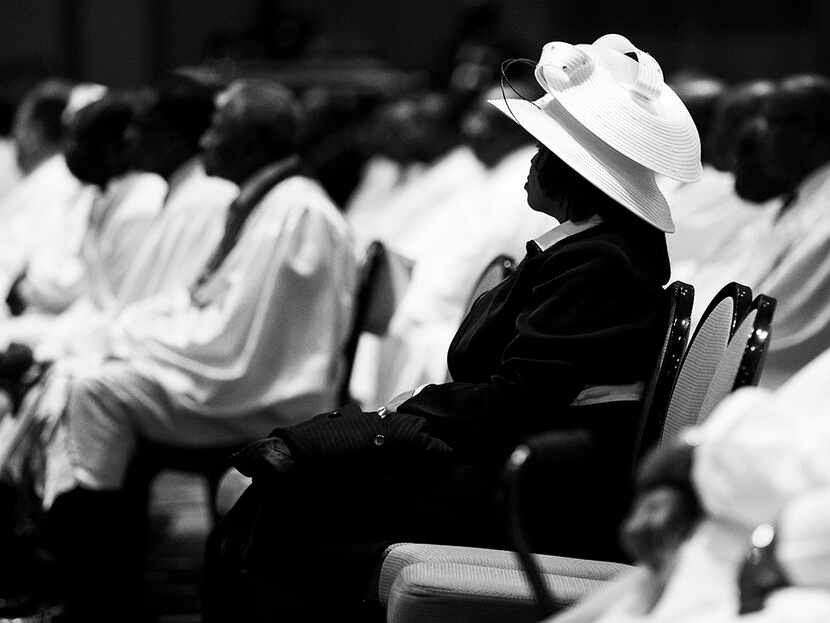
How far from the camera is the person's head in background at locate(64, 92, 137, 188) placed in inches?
187

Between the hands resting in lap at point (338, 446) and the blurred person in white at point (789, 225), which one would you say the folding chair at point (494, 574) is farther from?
the blurred person in white at point (789, 225)

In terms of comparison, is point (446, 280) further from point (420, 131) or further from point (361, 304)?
point (420, 131)

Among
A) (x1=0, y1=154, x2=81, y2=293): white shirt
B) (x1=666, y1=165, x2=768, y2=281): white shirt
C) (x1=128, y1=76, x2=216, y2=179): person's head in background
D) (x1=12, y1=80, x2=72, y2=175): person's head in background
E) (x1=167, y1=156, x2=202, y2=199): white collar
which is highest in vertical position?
(x1=128, y1=76, x2=216, y2=179): person's head in background

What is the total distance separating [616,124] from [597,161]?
2.5 inches

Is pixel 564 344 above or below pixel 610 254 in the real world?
below

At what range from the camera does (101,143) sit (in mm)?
4785

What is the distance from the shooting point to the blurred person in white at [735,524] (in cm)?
145

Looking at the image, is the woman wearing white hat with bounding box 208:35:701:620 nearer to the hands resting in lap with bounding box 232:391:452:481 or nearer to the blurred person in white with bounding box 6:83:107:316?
the hands resting in lap with bounding box 232:391:452:481

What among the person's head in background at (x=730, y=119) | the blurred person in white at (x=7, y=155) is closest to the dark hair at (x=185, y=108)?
the person's head in background at (x=730, y=119)

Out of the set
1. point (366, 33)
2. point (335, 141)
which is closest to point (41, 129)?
point (335, 141)

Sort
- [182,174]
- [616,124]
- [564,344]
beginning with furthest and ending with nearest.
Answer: [182,174], [616,124], [564,344]

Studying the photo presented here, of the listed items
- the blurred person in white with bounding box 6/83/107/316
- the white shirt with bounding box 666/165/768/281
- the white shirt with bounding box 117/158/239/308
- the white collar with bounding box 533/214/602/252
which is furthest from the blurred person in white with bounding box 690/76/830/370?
the blurred person in white with bounding box 6/83/107/316

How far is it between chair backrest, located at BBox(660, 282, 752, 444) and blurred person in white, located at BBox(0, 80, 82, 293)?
3.57 meters

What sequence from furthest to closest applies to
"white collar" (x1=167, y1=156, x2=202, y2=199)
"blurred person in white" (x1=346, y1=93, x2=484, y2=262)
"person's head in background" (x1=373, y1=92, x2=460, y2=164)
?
1. "person's head in background" (x1=373, y1=92, x2=460, y2=164)
2. "blurred person in white" (x1=346, y1=93, x2=484, y2=262)
3. "white collar" (x1=167, y1=156, x2=202, y2=199)
